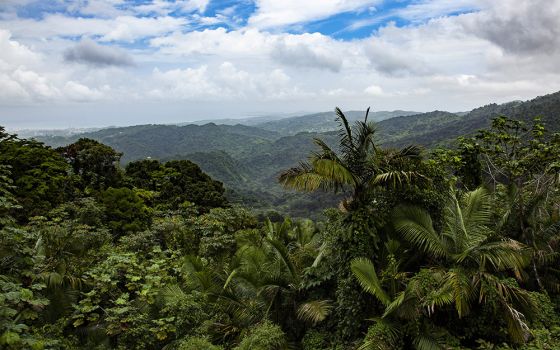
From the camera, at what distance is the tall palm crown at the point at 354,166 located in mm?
7336

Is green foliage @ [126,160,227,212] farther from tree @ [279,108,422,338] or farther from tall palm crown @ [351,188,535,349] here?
tall palm crown @ [351,188,535,349]

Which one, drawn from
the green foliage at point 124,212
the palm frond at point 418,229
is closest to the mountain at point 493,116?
the palm frond at point 418,229

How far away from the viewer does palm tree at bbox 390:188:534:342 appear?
250 inches

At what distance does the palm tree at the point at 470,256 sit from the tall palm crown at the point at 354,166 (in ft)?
2.94

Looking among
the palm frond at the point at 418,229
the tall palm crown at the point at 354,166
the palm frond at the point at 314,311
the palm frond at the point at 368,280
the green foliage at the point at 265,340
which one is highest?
the tall palm crown at the point at 354,166

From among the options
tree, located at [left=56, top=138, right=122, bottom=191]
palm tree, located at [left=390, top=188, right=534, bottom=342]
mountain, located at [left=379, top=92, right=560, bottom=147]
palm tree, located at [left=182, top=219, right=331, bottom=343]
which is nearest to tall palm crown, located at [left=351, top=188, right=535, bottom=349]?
palm tree, located at [left=390, top=188, right=534, bottom=342]

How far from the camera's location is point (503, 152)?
453 inches

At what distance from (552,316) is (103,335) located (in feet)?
30.2

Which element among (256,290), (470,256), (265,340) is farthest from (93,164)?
(470,256)

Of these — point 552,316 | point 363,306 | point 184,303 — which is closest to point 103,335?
point 184,303

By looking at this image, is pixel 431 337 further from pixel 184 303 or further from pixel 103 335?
pixel 103 335

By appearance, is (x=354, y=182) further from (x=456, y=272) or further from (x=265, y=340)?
(x=265, y=340)

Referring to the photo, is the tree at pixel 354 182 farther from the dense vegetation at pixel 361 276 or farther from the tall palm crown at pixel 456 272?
the tall palm crown at pixel 456 272

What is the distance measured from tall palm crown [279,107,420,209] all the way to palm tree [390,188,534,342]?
2.94 feet
